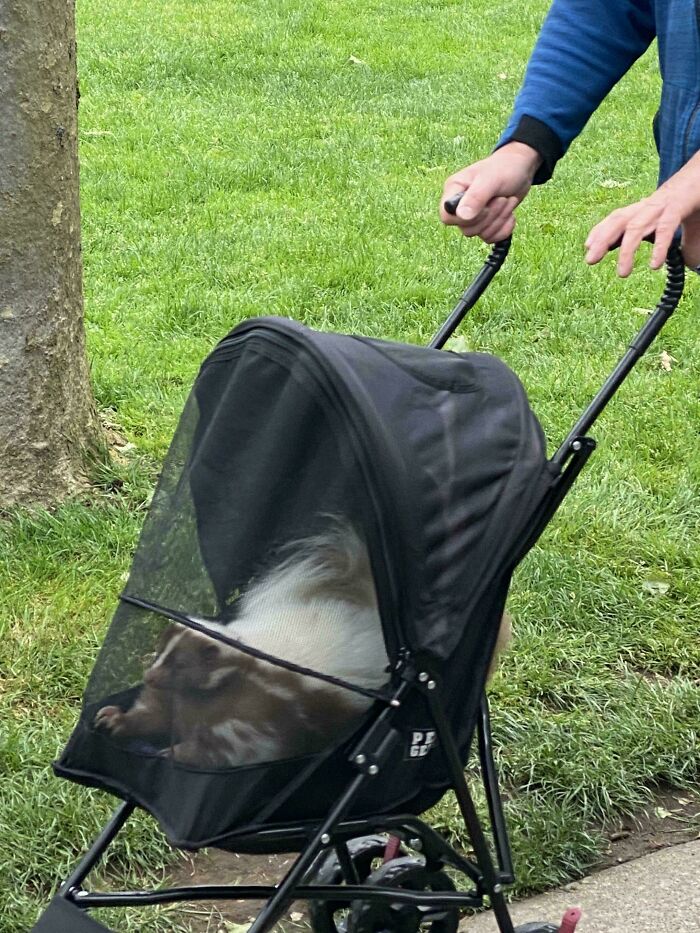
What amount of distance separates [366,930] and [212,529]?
776 millimetres

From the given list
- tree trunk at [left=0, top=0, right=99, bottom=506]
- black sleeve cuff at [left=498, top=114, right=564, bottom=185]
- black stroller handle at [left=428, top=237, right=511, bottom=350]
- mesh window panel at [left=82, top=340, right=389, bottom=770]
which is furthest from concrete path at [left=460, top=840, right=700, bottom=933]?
tree trunk at [left=0, top=0, right=99, bottom=506]

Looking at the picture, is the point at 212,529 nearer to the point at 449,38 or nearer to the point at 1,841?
the point at 1,841

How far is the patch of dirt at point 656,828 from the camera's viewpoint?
2820 mm

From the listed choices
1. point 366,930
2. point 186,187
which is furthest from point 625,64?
point 186,187

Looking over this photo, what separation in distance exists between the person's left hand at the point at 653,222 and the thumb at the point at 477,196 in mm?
346

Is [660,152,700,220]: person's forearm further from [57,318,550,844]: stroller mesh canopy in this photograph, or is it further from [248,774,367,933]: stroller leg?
[248,774,367,933]: stroller leg

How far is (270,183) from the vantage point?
6840 mm

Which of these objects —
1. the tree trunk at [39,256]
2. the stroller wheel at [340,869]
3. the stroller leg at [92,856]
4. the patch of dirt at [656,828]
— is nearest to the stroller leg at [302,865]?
the stroller leg at [92,856]

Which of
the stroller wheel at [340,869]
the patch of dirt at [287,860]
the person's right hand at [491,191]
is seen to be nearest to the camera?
the stroller wheel at [340,869]

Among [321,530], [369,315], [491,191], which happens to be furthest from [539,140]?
[369,315]

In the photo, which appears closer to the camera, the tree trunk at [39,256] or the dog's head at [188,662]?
the dog's head at [188,662]

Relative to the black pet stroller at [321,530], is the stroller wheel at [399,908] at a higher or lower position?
lower

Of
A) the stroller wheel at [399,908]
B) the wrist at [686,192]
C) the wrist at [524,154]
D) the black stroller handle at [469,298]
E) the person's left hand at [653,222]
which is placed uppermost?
the wrist at [686,192]

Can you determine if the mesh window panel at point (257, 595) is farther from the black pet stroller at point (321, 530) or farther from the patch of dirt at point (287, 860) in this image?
the patch of dirt at point (287, 860)
